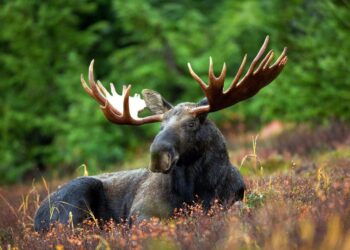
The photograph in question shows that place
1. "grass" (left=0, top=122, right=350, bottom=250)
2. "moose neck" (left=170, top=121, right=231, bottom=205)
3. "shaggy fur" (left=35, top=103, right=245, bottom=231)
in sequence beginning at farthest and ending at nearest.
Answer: "moose neck" (left=170, top=121, right=231, bottom=205)
"shaggy fur" (left=35, top=103, right=245, bottom=231)
"grass" (left=0, top=122, right=350, bottom=250)

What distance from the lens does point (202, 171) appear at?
6.66m

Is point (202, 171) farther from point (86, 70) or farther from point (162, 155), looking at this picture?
point (86, 70)

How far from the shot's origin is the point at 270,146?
14281 millimetres

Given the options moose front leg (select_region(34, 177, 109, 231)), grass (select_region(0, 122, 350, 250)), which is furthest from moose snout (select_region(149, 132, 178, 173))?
moose front leg (select_region(34, 177, 109, 231))

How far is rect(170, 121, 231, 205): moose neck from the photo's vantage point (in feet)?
21.8

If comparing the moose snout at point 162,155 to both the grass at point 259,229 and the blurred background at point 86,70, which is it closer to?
the grass at point 259,229

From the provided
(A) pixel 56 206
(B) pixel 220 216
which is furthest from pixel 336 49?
(B) pixel 220 216

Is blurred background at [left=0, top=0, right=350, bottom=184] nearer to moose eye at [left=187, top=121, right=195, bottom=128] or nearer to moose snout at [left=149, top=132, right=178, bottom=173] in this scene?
moose eye at [left=187, top=121, right=195, bottom=128]

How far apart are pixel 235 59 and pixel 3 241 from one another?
1661 cm

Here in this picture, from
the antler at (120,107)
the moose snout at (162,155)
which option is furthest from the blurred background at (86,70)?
the moose snout at (162,155)

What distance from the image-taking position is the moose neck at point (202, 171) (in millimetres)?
6641

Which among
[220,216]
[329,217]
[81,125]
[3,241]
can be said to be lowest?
[81,125]

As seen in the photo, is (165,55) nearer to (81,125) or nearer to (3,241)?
(81,125)

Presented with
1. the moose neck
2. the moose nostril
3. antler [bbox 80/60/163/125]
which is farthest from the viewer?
antler [bbox 80/60/163/125]
